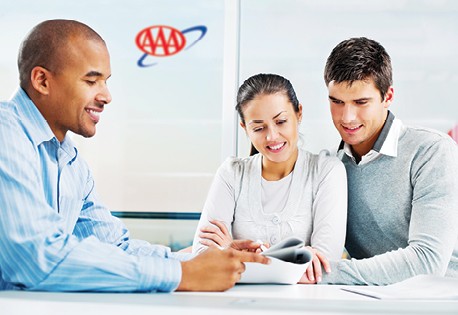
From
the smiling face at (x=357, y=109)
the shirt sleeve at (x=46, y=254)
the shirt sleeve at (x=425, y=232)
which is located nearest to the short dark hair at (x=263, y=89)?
the smiling face at (x=357, y=109)

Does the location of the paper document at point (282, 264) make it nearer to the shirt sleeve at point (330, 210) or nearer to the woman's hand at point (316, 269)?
the woman's hand at point (316, 269)

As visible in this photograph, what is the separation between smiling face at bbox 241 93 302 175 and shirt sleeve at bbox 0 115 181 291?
0.83 m

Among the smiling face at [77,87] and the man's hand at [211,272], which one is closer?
the man's hand at [211,272]

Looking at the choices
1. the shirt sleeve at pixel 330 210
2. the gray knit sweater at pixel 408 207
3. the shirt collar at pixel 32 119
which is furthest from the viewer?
the shirt sleeve at pixel 330 210

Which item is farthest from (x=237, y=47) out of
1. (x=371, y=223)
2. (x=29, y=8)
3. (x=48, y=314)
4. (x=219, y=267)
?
(x=48, y=314)

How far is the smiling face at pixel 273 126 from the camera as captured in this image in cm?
Result: 214

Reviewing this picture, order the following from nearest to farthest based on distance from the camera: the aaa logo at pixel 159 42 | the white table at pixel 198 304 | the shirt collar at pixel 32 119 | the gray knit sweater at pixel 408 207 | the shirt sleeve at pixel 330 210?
1. the white table at pixel 198 304
2. the shirt collar at pixel 32 119
3. the gray knit sweater at pixel 408 207
4. the shirt sleeve at pixel 330 210
5. the aaa logo at pixel 159 42

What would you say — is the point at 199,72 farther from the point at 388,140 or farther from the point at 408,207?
the point at 408,207

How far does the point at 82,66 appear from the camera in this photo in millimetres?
1606

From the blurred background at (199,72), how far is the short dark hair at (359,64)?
180 centimetres

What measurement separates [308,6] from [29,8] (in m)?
1.97

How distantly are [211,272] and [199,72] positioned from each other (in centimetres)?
323

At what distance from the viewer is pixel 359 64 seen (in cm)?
215

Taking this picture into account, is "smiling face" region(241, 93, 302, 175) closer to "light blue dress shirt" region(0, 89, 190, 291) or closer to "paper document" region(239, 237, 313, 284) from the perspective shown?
"paper document" region(239, 237, 313, 284)
